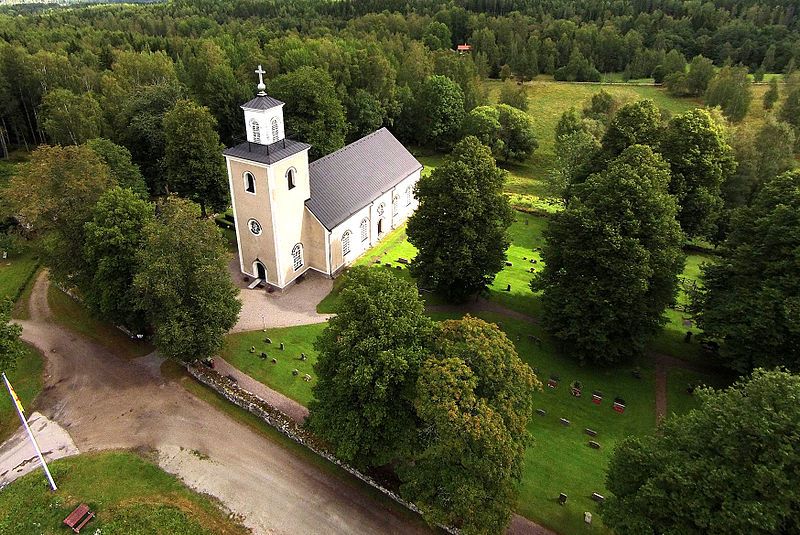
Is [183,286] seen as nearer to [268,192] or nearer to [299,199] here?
[268,192]

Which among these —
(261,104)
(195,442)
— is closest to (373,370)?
(195,442)

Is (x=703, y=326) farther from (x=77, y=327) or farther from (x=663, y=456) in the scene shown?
(x=77, y=327)

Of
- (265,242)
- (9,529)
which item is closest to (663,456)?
(9,529)

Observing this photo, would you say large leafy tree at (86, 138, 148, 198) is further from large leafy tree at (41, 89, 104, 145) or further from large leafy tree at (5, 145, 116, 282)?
large leafy tree at (5, 145, 116, 282)

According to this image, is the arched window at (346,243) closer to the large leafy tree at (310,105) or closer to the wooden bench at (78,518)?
the large leafy tree at (310,105)

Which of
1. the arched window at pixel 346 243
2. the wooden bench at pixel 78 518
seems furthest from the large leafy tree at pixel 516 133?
the wooden bench at pixel 78 518

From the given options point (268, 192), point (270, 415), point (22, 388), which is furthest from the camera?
point (268, 192)

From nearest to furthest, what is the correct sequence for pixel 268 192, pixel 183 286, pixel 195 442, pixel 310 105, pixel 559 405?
pixel 195 442, pixel 183 286, pixel 559 405, pixel 268 192, pixel 310 105
